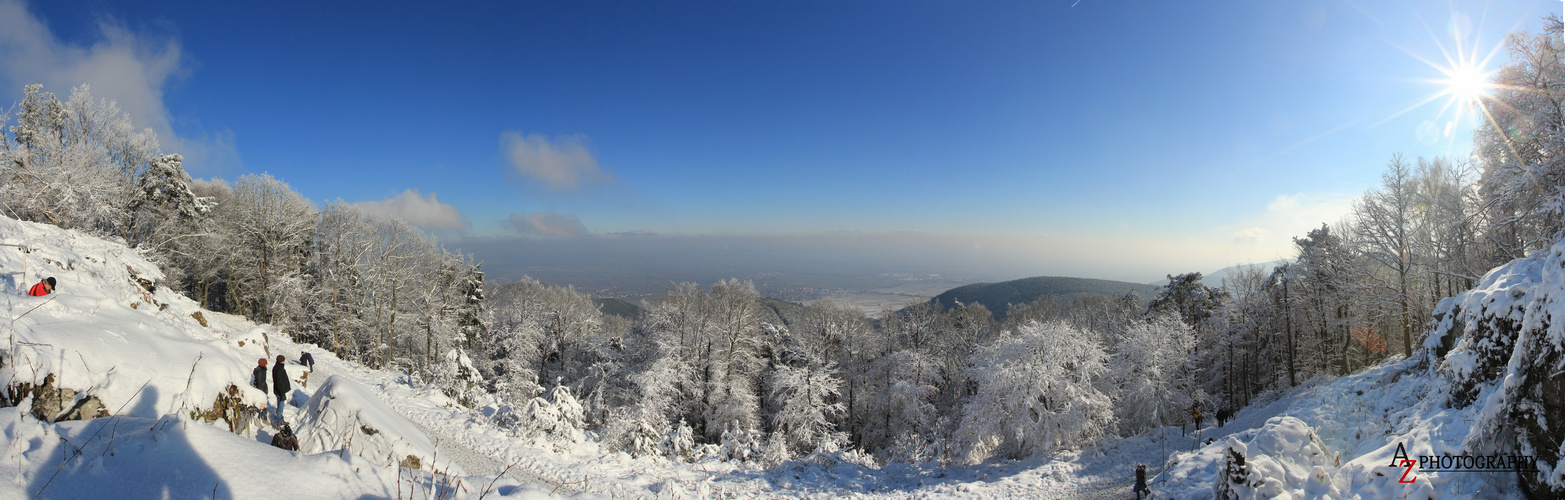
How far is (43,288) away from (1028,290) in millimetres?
101763

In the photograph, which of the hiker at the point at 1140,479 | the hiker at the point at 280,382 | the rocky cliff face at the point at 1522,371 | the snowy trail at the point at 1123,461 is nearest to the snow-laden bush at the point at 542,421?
Result: the hiker at the point at 280,382

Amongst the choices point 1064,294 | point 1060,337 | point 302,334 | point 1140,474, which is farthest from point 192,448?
point 1064,294

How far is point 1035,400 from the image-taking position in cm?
1827

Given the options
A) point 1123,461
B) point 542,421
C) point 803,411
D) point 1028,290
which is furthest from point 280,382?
point 1028,290

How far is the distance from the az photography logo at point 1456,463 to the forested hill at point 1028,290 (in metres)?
73.6

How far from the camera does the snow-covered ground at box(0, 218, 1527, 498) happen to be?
13.5ft

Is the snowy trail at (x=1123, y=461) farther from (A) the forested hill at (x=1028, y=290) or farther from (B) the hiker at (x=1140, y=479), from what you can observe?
(A) the forested hill at (x=1028, y=290)

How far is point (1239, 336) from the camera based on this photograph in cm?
2736

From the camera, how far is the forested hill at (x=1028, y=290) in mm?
80500

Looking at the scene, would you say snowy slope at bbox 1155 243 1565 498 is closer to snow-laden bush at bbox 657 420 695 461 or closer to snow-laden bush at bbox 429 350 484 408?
snow-laden bush at bbox 657 420 695 461

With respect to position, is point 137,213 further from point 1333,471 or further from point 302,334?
point 1333,471

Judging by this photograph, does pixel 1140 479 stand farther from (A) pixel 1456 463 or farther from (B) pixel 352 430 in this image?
(B) pixel 352 430

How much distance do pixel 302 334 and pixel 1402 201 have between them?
4913cm

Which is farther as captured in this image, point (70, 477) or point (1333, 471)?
point (1333, 471)
